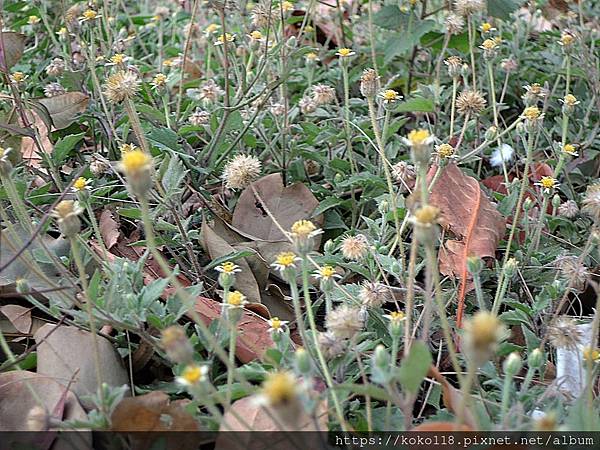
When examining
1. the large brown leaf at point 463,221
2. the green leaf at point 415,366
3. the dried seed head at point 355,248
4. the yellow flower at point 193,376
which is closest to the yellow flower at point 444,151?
the large brown leaf at point 463,221

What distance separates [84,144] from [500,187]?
0.88 m

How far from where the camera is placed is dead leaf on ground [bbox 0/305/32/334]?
1073mm

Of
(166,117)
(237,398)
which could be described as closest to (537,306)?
(237,398)

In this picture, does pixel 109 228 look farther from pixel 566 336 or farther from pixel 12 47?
pixel 566 336

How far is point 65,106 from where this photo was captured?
148 cm

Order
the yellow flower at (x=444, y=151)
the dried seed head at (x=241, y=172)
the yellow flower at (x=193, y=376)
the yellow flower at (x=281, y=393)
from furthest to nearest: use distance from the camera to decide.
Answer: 1. the dried seed head at (x=241, y=172)
2. the yellow flower at (x=444, y=151)
3. the yellow flower at (x=193, y=376)
4. the yellow flower at (x=281, y=393)

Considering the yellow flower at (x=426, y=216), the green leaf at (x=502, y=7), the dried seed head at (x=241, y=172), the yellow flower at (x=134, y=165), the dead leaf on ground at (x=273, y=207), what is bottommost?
the dead leaf on ground at (x=273, y=207)

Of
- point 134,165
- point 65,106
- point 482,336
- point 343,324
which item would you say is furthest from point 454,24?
point 482,336

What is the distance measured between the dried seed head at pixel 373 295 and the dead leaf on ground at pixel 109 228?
0.42 m

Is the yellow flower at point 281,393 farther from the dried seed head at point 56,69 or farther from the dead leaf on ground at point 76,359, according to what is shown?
the dried seed head at point 56,69

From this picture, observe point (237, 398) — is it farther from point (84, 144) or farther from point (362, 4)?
point (362, 4)

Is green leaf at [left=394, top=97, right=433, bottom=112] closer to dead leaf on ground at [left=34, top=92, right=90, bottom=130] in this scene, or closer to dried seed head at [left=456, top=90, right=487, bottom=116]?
dried seed head at [left=456, top=90, right=487, bottom=116]

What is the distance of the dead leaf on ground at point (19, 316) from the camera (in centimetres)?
107

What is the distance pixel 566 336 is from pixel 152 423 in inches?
21.0
